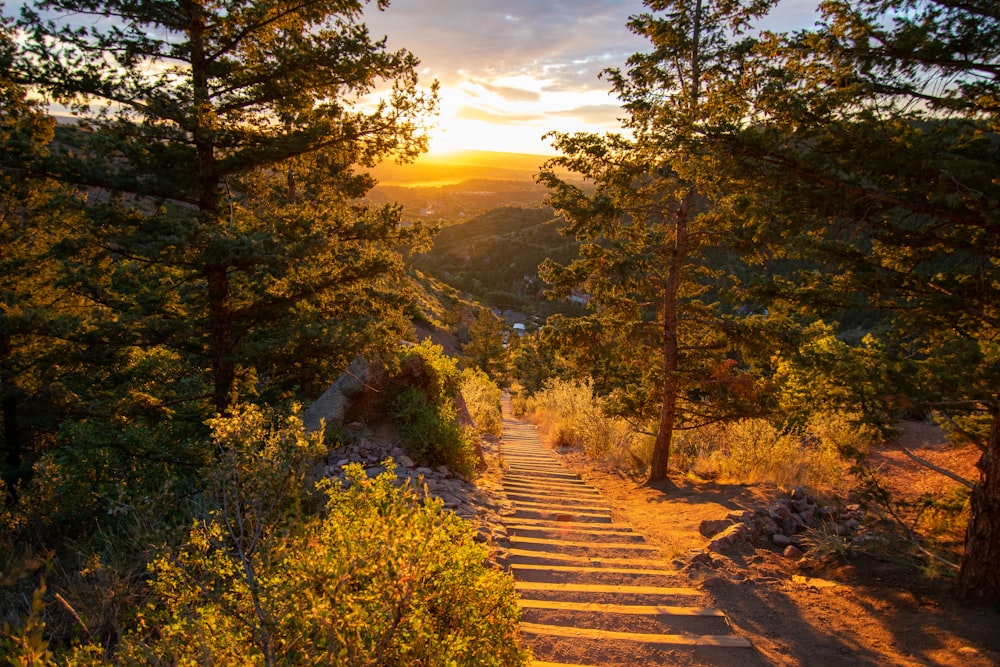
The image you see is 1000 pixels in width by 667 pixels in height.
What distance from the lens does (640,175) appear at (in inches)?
342

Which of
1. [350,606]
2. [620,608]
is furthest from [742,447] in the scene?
[350,606]

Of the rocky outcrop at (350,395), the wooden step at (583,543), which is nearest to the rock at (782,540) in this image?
the wooden step at (583,543)

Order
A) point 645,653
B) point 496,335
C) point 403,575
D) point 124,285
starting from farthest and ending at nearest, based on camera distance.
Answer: point 496,335
point 124,285
point 645,653
point 403,575

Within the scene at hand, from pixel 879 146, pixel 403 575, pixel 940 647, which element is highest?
pixel 879 146

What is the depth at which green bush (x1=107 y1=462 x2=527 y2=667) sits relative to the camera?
212 centimetres

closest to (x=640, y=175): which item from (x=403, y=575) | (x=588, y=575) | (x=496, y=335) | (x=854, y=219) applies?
(x=854, y=219)

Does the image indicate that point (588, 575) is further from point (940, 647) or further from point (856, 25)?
point (856, 25)

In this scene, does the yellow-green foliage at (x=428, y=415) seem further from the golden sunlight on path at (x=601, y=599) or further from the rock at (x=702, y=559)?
the rock at (x=702, y=559)

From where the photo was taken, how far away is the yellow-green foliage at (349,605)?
2.12 metres

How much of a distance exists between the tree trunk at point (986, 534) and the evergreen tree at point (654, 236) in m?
4.55

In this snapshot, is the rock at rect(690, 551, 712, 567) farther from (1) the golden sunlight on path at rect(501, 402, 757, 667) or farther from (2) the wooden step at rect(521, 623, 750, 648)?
(2) the wooden step at rect(521, 623, 750, 648)

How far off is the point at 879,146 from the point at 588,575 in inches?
169

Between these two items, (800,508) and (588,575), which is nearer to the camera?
(588,575)

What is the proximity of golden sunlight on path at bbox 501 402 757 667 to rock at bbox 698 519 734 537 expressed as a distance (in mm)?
916
